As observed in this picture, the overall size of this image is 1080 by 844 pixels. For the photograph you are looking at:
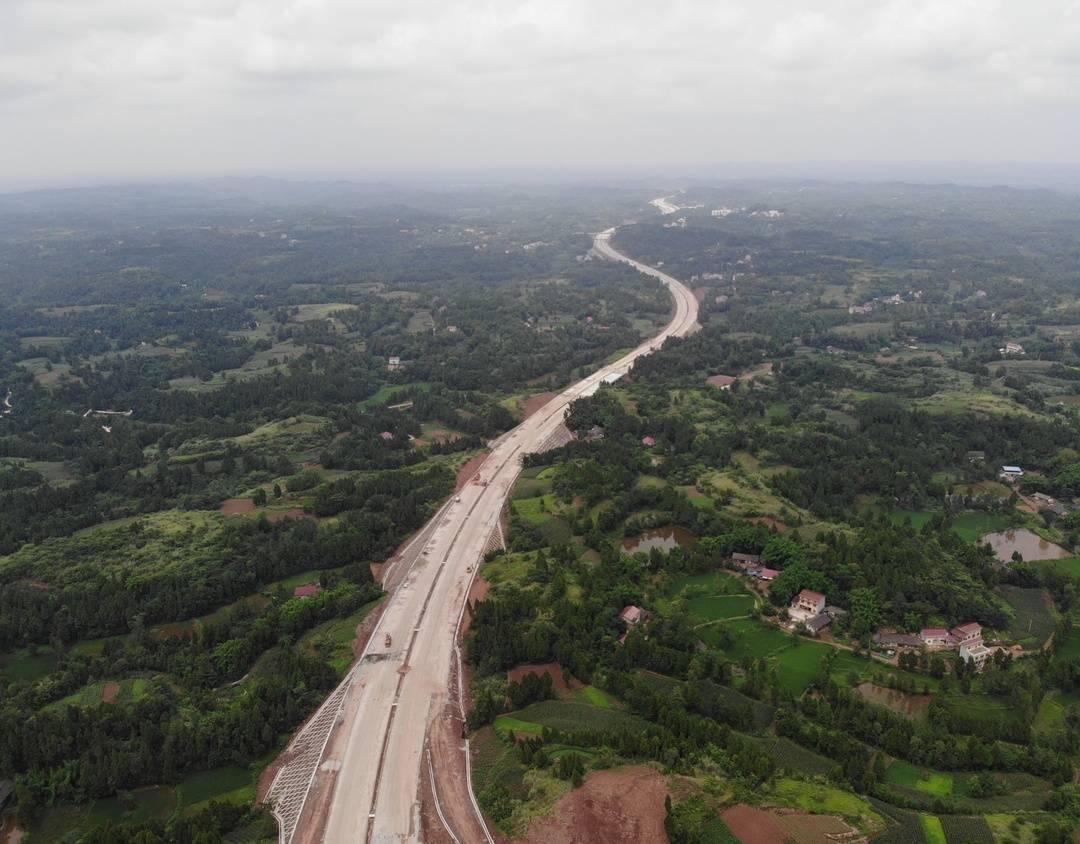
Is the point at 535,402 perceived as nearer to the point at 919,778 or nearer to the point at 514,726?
the point at 514,726

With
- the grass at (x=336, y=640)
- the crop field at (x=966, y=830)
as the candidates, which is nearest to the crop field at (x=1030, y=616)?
the crop field at (x=966, y=830)

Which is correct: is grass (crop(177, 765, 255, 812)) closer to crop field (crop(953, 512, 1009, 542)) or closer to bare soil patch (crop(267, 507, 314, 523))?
bare soil patch (crop(267, 507, 314, 523))

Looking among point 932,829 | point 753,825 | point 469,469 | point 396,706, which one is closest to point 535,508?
point 469,469

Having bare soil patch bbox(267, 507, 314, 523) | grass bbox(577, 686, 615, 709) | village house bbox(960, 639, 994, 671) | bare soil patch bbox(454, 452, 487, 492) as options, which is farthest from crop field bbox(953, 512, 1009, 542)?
bare soil patch bbox(267, 507, 314, 523)

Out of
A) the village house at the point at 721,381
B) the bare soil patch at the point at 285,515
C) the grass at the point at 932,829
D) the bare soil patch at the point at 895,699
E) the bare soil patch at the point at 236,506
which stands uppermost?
the village house at the point at 721,381

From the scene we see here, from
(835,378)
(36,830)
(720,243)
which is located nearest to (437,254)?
(720,243)

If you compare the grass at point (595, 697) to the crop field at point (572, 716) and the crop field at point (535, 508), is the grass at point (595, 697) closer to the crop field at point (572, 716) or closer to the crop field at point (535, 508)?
the crop field at point (572, 716)
